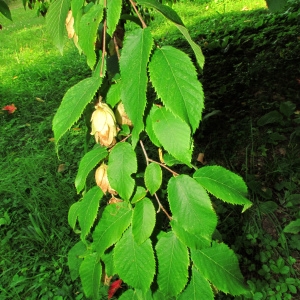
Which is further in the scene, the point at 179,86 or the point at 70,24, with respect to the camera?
the point at 70,24

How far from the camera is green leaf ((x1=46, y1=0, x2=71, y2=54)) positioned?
2.56 feet

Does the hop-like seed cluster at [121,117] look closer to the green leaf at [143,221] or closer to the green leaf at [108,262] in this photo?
the green leaf at [143,221]

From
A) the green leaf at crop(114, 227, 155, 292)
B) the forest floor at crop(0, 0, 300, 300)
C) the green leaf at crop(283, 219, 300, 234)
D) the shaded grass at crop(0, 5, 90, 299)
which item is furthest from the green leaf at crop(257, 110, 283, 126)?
the green leaf at crop(114, 227, 155, 292)

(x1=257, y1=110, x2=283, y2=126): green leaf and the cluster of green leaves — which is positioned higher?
the cluster of green leaves

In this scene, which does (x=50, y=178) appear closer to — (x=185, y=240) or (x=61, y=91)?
(x=61, y=91)

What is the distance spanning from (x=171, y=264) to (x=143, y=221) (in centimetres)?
10

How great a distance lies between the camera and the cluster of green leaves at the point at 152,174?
570mm

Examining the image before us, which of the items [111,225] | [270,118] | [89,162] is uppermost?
[89,162]

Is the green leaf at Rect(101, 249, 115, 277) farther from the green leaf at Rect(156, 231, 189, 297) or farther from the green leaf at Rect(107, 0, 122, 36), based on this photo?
the green leaf at Rect(107, 0, 122, 36)

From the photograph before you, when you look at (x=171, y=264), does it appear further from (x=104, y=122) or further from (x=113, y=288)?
(x=113, y=288)

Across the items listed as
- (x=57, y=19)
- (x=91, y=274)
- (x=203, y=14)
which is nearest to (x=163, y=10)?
(x=57, y=19)

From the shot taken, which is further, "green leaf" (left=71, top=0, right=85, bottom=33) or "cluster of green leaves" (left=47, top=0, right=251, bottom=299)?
"green leaf" (left=71, top=0, right=85, bottom=33)

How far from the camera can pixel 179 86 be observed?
1.83ft

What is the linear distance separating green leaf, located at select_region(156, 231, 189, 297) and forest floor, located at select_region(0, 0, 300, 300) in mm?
215
